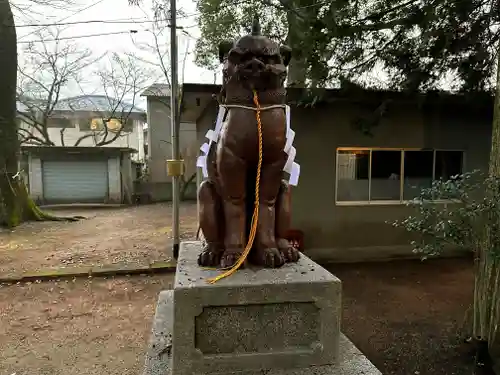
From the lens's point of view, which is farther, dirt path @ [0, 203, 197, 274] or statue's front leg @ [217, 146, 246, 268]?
dirt path @ [0, 203, 197, 274]

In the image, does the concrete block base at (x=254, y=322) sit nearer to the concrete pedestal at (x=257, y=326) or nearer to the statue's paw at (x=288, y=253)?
the concrete pedestal at (x=257, y=326)

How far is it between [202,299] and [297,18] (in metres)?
3.21

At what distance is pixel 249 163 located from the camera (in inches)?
67.9

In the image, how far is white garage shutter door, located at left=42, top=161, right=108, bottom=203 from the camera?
1362cm

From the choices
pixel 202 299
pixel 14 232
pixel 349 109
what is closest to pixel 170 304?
pixel 202 299

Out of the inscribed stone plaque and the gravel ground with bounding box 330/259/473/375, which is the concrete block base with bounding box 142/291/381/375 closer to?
the inscribed stone plaque

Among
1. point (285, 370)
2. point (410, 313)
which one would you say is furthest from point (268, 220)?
point (410, 313)

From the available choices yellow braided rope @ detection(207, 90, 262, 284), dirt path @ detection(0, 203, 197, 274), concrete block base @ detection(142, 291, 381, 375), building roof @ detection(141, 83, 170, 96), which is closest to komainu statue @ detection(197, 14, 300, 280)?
yellow braided rope @ detection(207, 90, 262, 284)

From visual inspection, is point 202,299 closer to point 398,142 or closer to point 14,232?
point 398,142

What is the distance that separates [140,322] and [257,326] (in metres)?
2.64

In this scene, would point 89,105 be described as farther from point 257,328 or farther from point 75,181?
point 257,328

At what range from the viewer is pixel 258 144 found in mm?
1649

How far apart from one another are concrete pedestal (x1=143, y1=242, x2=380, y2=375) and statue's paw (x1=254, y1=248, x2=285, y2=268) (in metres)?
0.10

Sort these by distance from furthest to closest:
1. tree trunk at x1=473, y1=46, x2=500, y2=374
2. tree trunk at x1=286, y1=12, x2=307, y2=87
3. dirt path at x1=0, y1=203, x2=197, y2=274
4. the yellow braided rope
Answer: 1. dirt path at x1=0, y1=203, x2=197, y2=274
2. tree trunk at x1=286, y1=12, x2=307, y2=87
3. tree trunk at x1=473, y1=46, x2=500, y2=374
4. the yellow braided rope
